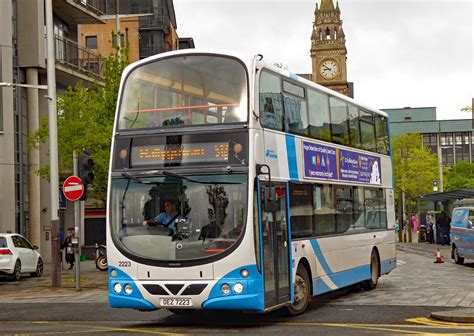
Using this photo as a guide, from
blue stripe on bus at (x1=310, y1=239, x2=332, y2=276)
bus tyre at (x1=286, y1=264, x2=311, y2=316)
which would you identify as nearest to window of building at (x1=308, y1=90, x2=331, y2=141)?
blue stripe on bus at (x1=310, y1=239, x2=332, y2=276)

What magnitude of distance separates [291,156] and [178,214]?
264cm

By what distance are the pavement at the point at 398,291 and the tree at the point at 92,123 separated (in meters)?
4.07

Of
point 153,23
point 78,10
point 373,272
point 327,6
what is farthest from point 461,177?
point 373,272

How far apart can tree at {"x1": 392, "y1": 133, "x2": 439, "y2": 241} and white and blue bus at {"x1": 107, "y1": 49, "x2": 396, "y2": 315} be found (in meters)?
48.8

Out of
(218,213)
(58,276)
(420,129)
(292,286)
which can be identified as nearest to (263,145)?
(218,213)

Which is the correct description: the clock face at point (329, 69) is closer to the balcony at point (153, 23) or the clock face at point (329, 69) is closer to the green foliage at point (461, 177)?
the green foliage at point (461, 177)

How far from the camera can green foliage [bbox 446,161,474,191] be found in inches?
4567

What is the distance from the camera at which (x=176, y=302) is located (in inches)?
500

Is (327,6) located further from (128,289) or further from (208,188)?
(128,289)

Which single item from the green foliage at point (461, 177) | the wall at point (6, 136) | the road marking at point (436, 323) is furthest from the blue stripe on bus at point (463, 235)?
the green foliage at point (461, 177)

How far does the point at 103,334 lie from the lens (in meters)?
12.4

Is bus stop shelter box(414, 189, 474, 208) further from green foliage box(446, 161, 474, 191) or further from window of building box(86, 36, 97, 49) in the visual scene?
green foliage box(446, 161, 474, 191)

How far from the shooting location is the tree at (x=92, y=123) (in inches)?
1209

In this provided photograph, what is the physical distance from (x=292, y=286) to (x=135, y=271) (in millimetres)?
2726
